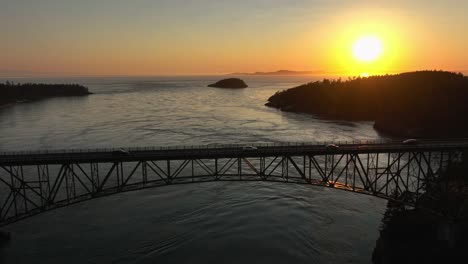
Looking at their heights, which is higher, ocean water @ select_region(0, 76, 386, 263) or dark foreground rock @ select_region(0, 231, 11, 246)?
dark foreground rock @ select_region(0, 231, 11, 246)

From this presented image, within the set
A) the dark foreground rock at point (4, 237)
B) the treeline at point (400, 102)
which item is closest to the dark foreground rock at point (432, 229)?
the dark foreground rock at point (4, 237)

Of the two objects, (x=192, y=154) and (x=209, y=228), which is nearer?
(x=192, y=154)

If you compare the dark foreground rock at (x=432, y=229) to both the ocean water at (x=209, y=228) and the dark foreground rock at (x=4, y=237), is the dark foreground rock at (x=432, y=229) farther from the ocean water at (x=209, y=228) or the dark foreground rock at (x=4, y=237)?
the dark foreground rock at (x=4, y=237)

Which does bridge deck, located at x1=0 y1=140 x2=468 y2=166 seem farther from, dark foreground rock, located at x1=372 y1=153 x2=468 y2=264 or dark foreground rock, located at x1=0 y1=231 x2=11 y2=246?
dark foreground rock, located at x1=0 y1=231 x2=11 y2=246

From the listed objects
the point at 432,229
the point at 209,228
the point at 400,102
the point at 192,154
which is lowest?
the point at 209,228

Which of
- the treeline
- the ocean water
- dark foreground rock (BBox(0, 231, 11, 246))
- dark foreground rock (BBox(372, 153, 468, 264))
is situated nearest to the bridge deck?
dark foreground rock (BBox(372, 153, 468, 264))

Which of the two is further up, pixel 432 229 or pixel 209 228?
pixel 432 229

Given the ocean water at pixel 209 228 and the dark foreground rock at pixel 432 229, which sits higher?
the dark foreground rock at pixel 432 229

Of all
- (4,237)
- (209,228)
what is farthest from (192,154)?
(4,237)

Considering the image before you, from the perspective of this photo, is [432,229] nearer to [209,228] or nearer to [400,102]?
[209,228]
